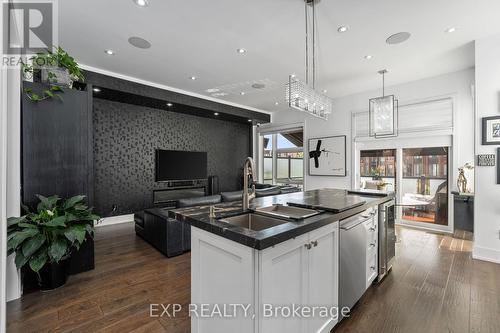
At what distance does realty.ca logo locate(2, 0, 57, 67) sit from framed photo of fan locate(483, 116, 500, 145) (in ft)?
17.7

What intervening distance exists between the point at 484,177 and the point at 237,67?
3.98 metres

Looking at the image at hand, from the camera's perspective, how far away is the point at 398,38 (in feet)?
10.1

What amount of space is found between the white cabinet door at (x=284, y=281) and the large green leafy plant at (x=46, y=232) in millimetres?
1959

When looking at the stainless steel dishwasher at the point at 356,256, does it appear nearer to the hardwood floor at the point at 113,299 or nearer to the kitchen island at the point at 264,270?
the kitchen island at the point at 264,270

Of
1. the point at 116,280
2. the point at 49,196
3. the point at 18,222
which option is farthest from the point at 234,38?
the point at 116,280

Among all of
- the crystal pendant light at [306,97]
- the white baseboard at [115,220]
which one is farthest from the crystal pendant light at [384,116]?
the white baseboard at [115,220]

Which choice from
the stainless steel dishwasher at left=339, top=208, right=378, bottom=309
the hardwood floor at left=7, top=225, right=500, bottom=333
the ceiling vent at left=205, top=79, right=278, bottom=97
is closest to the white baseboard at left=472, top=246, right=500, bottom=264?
the hardwood floor at left=7, top=225, right=500, bottom=333

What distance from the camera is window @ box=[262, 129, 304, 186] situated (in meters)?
7.02

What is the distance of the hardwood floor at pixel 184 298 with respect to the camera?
6.04ft

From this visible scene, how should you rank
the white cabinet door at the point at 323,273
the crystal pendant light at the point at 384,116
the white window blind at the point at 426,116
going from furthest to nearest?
the white window blind at the point at 426,116 < the crystal pendant light at the point at 384,116 < the white cabinet door at the point at 323,273

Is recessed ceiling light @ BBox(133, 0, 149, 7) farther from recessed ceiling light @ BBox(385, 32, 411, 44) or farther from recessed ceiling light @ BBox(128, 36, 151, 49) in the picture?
recessed ceiling light @ BBox(385, 32, 411, 44)

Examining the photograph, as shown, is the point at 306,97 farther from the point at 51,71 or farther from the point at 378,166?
the point at 378,166

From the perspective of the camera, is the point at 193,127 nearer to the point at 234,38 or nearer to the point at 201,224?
the point at 234,38

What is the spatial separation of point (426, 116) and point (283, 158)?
390cm
